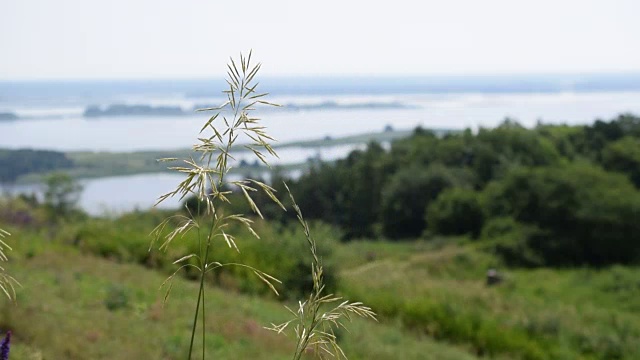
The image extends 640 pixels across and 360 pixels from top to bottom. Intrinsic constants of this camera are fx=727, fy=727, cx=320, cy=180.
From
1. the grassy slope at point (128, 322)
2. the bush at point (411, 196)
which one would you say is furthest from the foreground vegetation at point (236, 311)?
the bush at point (411, 196)

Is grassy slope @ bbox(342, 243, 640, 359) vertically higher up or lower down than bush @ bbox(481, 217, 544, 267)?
higher up

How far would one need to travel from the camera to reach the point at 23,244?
13.2 metres

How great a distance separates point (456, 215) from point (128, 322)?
1399 inches

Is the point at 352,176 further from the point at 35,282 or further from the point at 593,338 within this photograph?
the point at 35,282

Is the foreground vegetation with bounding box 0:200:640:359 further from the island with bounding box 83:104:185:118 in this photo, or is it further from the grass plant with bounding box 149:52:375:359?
the island with bounding box 83:104:185:118

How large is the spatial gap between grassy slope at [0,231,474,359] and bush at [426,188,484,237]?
29.7m

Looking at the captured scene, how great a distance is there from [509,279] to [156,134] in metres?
16.2

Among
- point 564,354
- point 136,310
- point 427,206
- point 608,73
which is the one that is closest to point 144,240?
point 136,310

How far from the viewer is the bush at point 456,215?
135ft

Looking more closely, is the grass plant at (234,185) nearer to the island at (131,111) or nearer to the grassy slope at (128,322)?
A: the grassy slope at (128,322)

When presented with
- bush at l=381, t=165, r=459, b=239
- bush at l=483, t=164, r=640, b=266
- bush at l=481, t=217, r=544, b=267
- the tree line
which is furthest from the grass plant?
bush at l=381, t=165, r=459, b=239

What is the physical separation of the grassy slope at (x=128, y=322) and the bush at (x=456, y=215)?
29.7 meters

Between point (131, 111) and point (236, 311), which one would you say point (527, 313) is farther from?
point (131, 111)

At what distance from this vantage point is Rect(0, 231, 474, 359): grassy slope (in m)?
5.46
